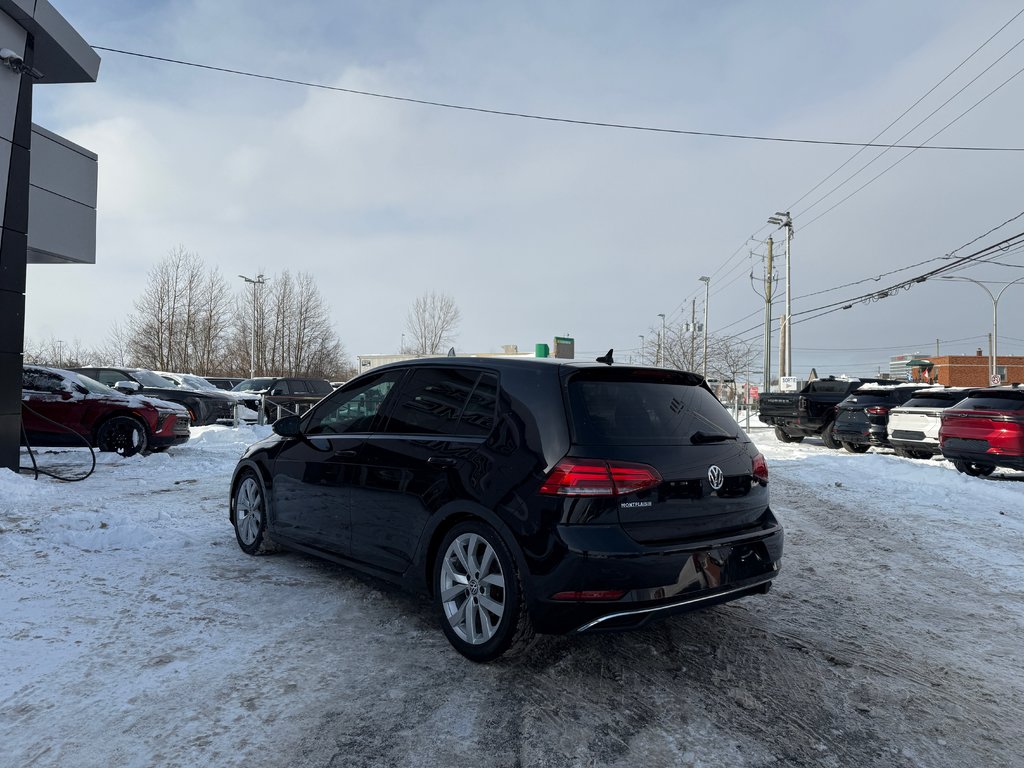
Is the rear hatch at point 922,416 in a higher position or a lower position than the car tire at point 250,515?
higher

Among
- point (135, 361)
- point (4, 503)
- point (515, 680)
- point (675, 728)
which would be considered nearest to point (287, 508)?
point (515, 680)

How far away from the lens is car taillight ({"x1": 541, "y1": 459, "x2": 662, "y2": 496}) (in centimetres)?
315

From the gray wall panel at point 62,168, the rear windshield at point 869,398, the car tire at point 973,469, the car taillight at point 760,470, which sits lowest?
the car tire at point 973,469

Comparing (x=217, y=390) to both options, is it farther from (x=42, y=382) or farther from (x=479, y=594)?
(x=479, y=594)

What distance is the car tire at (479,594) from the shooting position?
3.27 m

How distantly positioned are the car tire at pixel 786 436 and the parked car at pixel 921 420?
4.68 m

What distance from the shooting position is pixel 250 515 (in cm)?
559

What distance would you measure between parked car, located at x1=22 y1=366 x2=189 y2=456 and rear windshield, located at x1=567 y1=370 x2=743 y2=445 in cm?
1092

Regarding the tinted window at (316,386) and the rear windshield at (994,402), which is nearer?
the rear windshield at (994,402)

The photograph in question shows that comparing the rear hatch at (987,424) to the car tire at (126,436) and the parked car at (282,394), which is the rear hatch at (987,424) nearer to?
the car tire at (126,436)

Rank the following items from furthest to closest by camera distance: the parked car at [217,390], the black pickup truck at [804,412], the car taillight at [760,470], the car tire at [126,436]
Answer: the parked car at [217,390], the black pickup truck at [804,412], the car tire at [126,436], the car taillight at [760,470]

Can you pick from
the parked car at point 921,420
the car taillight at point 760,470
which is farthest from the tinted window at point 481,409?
the parked car at point 921,420

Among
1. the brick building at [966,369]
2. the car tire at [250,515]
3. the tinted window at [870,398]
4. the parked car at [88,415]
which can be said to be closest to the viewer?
the car tire at [250,515]

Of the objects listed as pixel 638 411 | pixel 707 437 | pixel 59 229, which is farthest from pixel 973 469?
pixel 59 229
